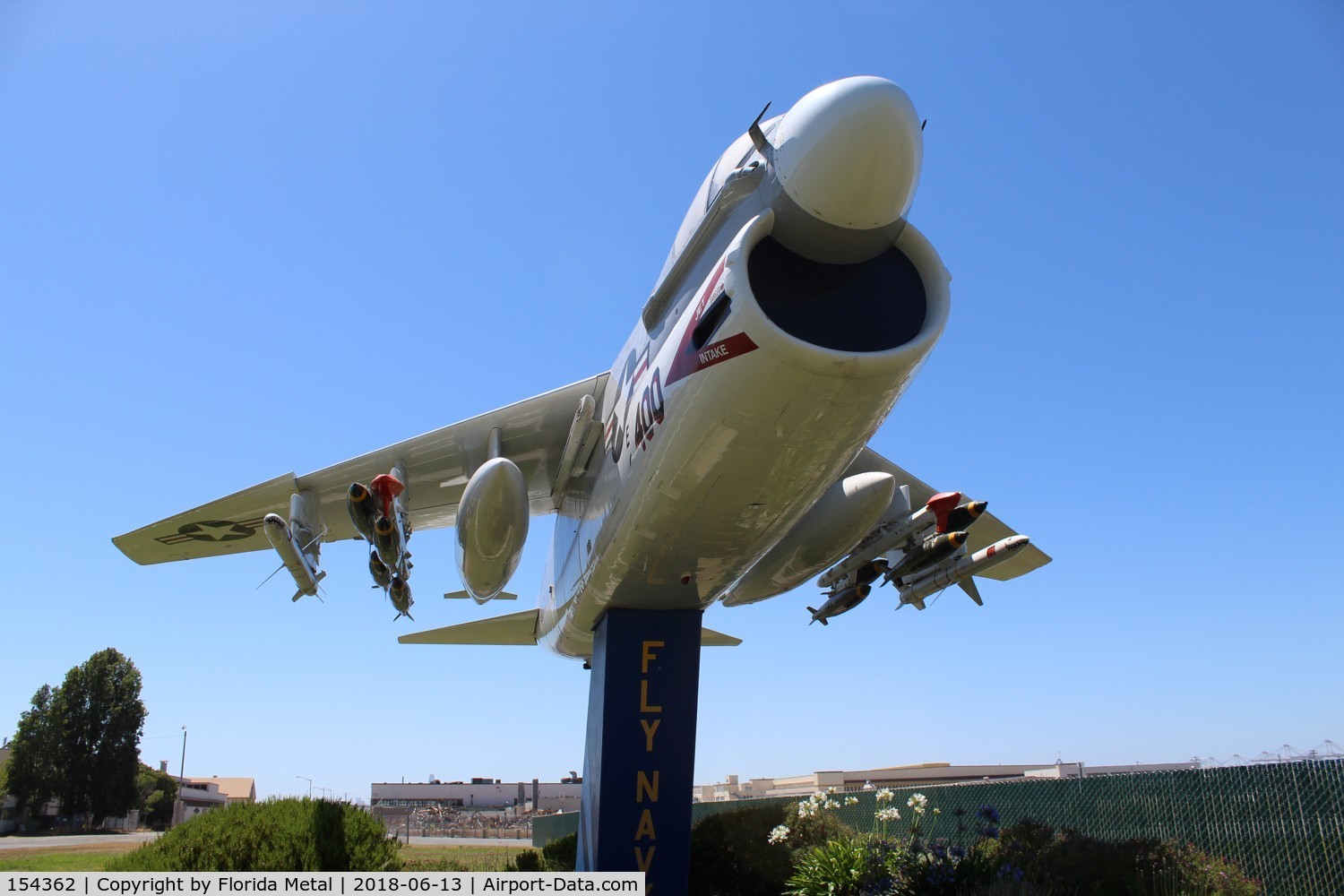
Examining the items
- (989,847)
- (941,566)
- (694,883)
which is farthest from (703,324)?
(694,883)

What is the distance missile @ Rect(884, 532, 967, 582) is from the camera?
9.34m

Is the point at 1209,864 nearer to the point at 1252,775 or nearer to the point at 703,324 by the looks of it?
the point at 1252,775

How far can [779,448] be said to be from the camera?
7137 millimetres

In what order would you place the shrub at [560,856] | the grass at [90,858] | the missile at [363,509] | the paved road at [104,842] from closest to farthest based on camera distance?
the missile at [363,509] → the shrub at [560,856] → the grass at [90,858] → the paved road at [104,842]

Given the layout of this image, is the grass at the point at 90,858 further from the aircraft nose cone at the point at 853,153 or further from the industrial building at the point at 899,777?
the industrial building at the point at 899,777

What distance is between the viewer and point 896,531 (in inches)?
384

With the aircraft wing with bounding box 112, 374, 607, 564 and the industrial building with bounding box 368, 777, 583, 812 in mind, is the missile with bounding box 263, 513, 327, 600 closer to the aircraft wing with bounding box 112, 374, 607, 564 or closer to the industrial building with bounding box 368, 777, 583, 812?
the aircraft wing with bounding box 112, 374, 607, 564

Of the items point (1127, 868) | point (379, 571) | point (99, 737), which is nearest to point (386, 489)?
point (379, 571)

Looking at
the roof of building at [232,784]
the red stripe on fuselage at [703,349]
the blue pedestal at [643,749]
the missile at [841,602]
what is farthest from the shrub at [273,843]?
the roof of building at [232,784]

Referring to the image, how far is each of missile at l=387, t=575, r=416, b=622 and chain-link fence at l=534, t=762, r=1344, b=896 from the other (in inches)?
262

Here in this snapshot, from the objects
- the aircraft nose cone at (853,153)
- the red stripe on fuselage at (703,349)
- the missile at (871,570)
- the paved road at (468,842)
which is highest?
the aircraft nose cone at (853,153)

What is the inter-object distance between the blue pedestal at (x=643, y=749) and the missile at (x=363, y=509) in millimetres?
2929

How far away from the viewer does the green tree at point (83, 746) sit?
47875 millimetres
